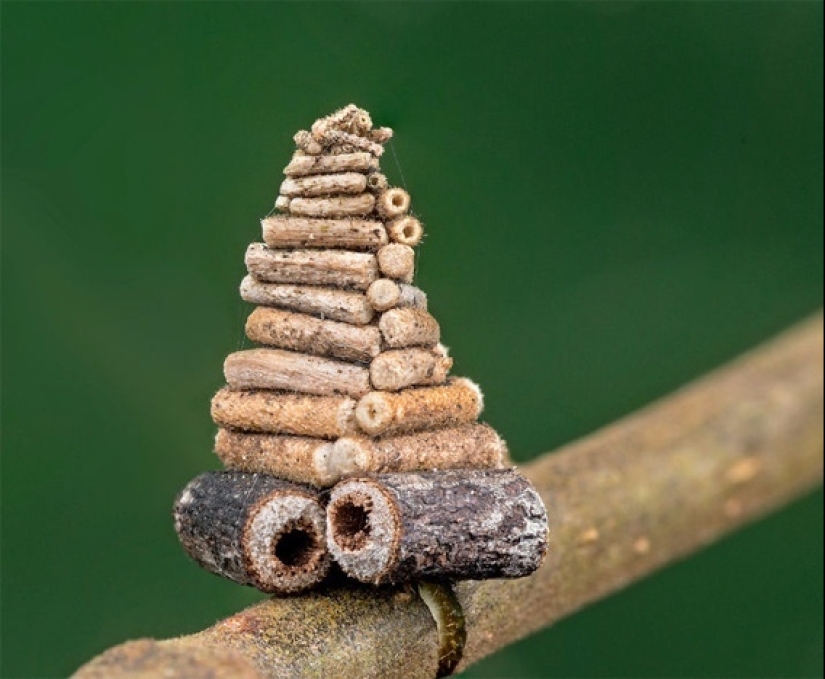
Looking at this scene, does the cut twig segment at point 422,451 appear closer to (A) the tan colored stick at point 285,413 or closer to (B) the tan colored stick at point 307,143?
(A) the tan colored stick at point 285,413

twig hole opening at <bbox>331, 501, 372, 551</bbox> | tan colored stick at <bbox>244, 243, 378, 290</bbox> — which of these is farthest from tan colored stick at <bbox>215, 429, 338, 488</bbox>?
tan colored stick at <bbox>244, 243, 378, 290</bbox>

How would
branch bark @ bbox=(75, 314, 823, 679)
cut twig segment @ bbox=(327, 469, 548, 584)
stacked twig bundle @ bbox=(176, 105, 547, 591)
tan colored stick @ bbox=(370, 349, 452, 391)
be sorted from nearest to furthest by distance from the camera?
branch bark @ bbox=(75, 314, 823, 679)
cut twig segment @ bbox=(327, 469, 548, 584)
stacked twig bundle @ bbox=(176, 105, 547, 591)
tan colored stick @ bbox=(370, 349, 452, 391)

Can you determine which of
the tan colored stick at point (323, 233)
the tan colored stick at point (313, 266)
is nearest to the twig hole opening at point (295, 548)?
the tan colored stick at point (313, 266)

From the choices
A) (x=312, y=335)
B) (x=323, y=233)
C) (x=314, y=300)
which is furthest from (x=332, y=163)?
(x=312, y=335)

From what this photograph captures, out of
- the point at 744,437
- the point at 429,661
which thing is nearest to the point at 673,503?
the point at 744,437

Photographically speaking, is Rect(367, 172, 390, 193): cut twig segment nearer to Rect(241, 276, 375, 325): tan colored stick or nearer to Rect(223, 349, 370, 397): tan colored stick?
Rect(241, 276, 375, 325): tan colored stick

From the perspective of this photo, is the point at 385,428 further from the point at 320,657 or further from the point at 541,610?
the point at 541,610

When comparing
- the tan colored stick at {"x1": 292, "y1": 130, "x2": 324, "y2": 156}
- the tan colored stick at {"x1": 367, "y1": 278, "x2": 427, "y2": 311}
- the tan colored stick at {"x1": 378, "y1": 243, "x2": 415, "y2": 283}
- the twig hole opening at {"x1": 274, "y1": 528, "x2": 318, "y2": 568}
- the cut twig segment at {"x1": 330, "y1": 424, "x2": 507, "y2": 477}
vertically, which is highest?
the tan colored stick at {"x1": 292, "y1": 130, "x2": 324, "y2": 156}
